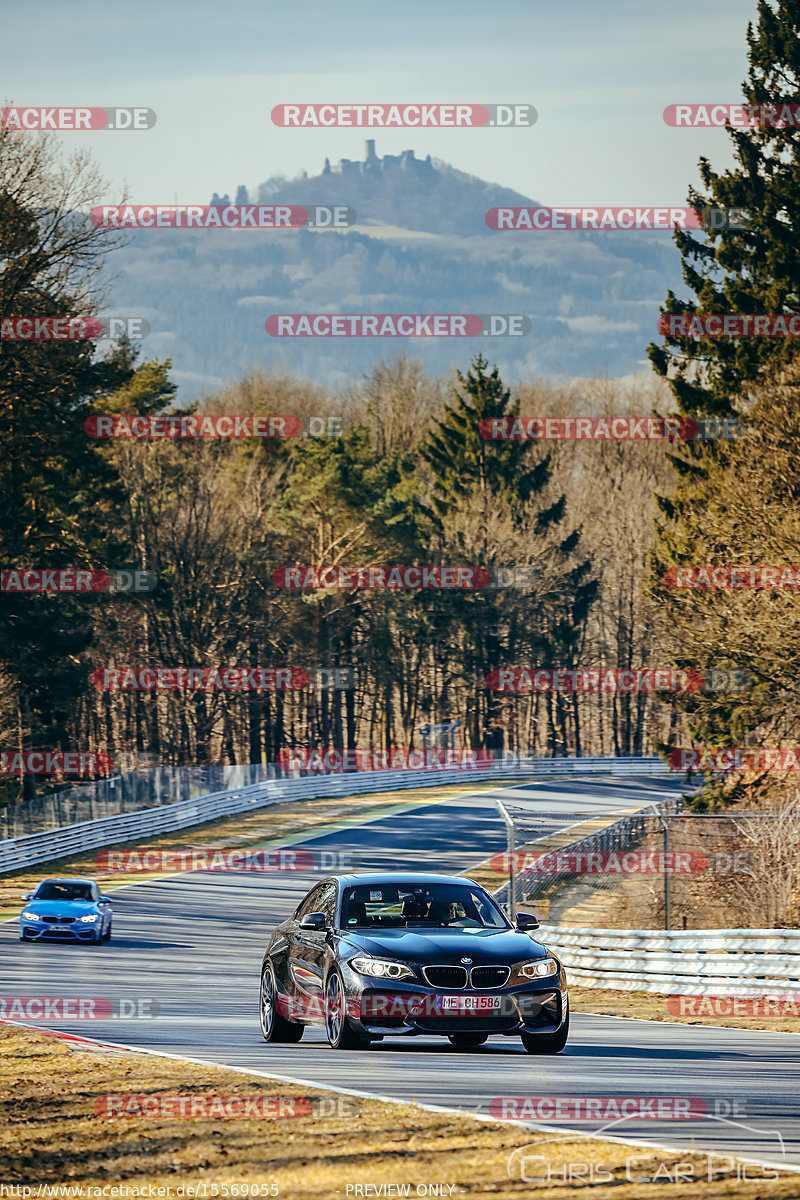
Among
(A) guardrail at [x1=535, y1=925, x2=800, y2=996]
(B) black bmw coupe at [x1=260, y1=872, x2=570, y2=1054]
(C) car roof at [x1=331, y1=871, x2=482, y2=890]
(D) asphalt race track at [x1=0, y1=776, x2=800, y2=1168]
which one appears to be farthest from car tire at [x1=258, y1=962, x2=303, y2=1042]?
(A) guardrail at [x1=535, y1=925, x2=800, y2=996]

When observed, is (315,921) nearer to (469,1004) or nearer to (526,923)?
(469,1004)

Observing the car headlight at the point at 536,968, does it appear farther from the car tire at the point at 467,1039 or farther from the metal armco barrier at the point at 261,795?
the metal armco barrier at the point at 261,795

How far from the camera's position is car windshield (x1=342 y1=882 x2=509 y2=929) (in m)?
13.0

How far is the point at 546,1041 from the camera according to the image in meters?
12.4

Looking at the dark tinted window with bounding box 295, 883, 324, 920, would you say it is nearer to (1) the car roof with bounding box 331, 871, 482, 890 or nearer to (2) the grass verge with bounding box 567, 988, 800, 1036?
(1) the car roof with bounding box 331, 871, 482, 890

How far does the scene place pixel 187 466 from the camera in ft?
254

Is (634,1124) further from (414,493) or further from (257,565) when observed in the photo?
(414,493)

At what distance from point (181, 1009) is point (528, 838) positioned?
33.6 meters

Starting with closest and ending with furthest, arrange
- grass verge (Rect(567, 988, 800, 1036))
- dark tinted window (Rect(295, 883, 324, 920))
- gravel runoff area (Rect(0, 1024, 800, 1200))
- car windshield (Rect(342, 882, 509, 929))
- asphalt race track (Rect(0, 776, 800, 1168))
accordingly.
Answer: gravel runoff area (Rect(0, 1024, 800, 1200))
asphalt race track (Rect(0, 776, 800, 1168))
car windshield (Rect(342, 882, 509, 929))
dark tinted window (Rect(295, 883, 324, 920))
grass verge (Rect(567, 988, 800, 1036))

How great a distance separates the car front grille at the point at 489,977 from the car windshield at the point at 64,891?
59.1 ft

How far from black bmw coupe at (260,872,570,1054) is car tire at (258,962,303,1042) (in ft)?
0.11

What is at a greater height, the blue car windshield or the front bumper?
the blue car windshield

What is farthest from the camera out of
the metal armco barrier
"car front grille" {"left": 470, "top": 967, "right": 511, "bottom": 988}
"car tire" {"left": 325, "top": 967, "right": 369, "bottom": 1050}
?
the metal armco barrier

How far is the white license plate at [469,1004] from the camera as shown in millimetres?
11844
